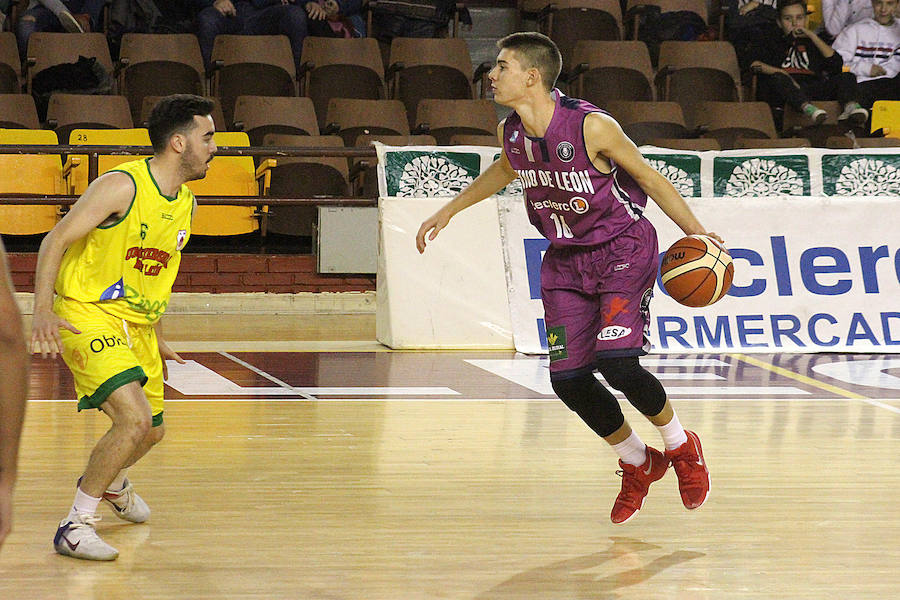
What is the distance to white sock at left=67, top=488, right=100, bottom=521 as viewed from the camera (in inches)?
150

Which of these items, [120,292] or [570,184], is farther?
[570,184]

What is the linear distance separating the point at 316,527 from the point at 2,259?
2601 mm

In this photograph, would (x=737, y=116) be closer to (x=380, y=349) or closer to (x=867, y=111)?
(x=867, y=111)

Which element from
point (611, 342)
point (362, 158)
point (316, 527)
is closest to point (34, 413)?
point (316, 527)

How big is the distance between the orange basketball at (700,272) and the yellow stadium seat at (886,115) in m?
8.13

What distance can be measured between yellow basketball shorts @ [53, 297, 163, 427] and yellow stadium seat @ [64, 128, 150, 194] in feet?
20.5

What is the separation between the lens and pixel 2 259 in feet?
5.42

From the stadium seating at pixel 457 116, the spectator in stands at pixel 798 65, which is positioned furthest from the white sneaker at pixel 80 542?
the spectator in stands at pixel 798 65

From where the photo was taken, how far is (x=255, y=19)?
12047 mm

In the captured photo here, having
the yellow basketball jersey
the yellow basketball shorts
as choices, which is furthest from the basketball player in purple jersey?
the yellow basketball shorts

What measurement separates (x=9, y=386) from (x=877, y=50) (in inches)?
469

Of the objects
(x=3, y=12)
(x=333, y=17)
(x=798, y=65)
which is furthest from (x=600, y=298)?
(x=3, y=12)

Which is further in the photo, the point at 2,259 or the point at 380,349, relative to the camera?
the point at 380,349

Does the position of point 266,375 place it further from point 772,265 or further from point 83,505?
point 83,505
